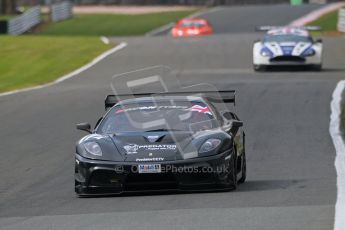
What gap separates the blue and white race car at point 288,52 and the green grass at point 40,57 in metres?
5.99

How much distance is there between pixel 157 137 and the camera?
11469 millimetres

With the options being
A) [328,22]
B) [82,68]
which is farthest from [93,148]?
[328,22]

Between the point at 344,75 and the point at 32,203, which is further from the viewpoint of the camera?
the point at 344,75

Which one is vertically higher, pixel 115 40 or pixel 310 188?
pixel 310 188


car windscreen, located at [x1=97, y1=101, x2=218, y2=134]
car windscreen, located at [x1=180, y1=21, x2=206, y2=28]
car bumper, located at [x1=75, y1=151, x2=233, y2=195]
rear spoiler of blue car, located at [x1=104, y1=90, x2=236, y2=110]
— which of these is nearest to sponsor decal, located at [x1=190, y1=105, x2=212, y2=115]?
car windscreen, located at [x1=97, y1=101, x2=218, y2=134]

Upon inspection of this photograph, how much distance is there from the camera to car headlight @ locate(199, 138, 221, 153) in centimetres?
1111

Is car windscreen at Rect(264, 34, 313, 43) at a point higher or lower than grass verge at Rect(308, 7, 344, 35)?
higher

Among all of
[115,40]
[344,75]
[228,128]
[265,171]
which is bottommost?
[115,40]

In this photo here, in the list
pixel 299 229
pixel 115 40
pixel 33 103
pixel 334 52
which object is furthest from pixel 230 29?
pixel 299 229

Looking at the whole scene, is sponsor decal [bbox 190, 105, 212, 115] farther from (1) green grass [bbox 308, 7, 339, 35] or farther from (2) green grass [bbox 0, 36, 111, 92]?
(1) green grass [bbox 308, 7, 339, 35]

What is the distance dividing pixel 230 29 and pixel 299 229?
174 feet

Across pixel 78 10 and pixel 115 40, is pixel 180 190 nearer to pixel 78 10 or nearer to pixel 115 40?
pixel 115 40

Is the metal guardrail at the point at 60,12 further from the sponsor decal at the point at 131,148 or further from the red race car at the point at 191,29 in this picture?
the sponsor decal at the point at 131,148

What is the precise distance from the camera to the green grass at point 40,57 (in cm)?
3106
